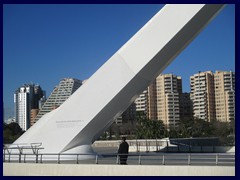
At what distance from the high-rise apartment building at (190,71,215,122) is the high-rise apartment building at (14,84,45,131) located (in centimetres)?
3485

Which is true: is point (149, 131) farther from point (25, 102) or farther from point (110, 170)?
point (110, 170)

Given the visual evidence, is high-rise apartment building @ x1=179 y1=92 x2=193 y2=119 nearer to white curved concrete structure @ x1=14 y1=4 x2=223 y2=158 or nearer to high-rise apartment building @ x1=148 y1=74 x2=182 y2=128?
high-rise apartment building @ x1=148 y1=74 x2=182 y2=128

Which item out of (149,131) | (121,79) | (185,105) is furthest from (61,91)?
(121,79)

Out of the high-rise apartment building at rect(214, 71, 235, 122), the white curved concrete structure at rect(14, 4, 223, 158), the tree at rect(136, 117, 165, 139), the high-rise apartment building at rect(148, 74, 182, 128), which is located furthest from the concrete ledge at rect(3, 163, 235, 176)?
the high-rise apartment building at rect(148, 74, 182, 128)

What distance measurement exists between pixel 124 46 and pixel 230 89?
68.6 metres

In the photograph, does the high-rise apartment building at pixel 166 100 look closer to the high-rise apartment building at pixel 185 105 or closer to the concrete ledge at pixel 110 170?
the high-rise apartment building at pixel 185 105

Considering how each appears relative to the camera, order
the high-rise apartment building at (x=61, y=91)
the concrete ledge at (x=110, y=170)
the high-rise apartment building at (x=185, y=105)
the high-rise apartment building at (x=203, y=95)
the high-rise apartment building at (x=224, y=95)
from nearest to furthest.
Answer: the concrete ledge at (x=110, y=170) → the high-rise apartment building at (x=61, y=91) → the high-rise apartment building at (x=224, y=95) → the high-rise apartment building at (x=203, y=95) → the high-rise apartment building at (x=185, y=105)

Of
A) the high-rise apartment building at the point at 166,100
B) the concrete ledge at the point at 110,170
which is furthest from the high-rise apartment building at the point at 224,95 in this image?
the concrete ledge at the point at 110,170

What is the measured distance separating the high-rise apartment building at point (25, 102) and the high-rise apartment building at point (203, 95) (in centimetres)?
3485

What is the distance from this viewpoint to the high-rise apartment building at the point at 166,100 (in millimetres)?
88875

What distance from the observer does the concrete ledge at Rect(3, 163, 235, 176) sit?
12230 mm

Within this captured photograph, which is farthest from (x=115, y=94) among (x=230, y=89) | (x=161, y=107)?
(x=161, y=107)

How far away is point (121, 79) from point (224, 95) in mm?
70040

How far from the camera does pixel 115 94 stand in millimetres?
16031
